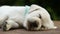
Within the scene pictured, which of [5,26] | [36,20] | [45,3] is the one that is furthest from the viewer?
[45,3]

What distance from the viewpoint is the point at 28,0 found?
14.4ft

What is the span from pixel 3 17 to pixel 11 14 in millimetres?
107

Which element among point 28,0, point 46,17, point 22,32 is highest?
point 28,0

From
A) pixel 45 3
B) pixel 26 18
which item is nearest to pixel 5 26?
pixel 26 18

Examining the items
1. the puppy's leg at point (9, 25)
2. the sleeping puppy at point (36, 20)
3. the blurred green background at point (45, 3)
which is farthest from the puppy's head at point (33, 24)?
the blurred green background at point (45, 3)

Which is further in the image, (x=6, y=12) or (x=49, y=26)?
(x=6, y=12)

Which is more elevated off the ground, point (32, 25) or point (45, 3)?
point (45, 3)

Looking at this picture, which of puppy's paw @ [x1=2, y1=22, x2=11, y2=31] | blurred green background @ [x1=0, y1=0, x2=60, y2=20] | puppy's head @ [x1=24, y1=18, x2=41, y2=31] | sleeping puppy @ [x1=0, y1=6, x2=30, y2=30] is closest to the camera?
puppy's head @ [x1=24, y1=18, x2=41, y2=31]

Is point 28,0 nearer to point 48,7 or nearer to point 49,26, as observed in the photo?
point 48,7

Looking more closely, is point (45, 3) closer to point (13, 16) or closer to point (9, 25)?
point (13, 16)

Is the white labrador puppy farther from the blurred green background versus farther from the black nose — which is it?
the blurred green background

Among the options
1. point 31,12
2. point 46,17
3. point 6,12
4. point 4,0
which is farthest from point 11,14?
point 4,0

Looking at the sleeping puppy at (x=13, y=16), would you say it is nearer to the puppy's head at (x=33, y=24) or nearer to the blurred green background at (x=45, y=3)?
the puppy's head at (x=33, y=24)

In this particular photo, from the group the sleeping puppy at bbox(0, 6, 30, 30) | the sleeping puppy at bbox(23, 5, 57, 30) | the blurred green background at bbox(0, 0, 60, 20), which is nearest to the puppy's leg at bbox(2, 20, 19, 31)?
the sleeping puppy at bbox(0, 6, 30, 30)
